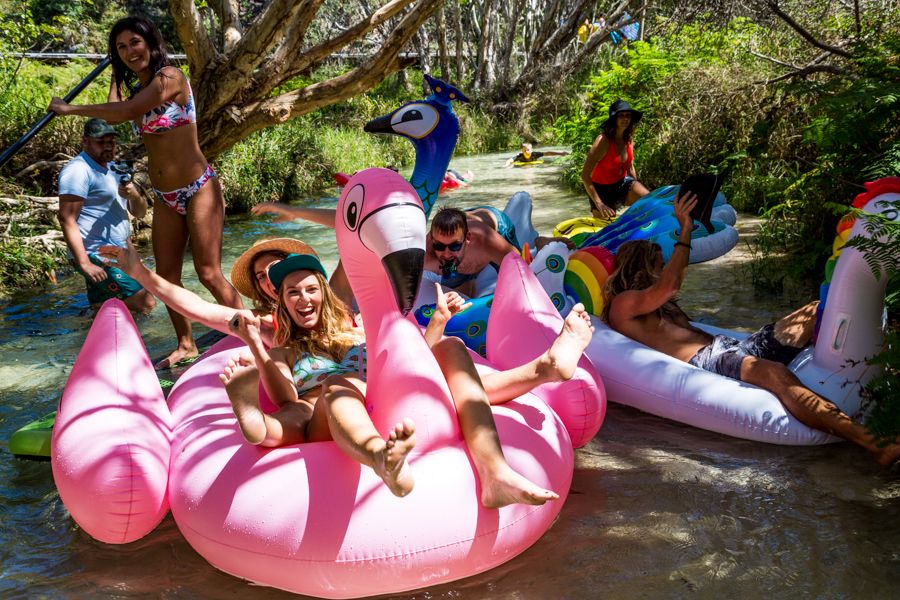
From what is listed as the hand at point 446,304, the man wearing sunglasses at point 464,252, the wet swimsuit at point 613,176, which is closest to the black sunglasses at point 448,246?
the man wearing sunglasses at point 464,252

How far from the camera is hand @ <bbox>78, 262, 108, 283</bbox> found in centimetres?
507

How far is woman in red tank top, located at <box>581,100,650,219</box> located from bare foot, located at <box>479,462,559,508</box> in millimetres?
4568

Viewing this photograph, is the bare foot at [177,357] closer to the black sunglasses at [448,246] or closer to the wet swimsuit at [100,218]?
the wet swimsuit at [100,218]

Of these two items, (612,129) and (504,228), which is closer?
(504,228)

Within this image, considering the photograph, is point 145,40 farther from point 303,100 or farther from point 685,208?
point 303,100

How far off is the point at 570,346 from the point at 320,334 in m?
1.03

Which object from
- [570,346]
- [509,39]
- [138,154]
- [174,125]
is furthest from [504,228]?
[509,39]

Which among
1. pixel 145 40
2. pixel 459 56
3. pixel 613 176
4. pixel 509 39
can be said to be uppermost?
pixel 509 39

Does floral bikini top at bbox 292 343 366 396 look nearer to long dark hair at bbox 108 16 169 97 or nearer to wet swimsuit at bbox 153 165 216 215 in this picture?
wet swimsuit at bbox 153 165 216 215

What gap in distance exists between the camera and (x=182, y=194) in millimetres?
4102

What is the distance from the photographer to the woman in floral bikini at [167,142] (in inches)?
151

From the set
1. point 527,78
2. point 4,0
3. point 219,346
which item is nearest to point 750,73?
point 219,346

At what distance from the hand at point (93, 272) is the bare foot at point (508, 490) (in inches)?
140

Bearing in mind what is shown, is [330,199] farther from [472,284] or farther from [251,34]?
[472,284]
